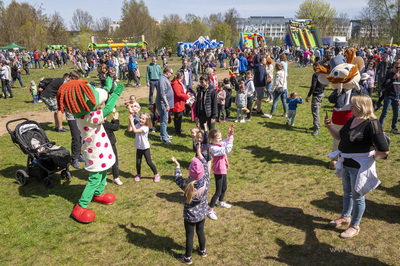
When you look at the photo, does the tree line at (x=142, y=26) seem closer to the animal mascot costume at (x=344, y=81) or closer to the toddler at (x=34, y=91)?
the toddler at (x=34, y=91)

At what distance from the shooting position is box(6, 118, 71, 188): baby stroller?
593 centimetres

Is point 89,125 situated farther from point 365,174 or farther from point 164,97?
point 365,174

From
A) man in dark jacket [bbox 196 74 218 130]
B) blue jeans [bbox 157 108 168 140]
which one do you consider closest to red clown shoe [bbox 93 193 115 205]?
man in dark jacket [bbox 196 74 218 130]

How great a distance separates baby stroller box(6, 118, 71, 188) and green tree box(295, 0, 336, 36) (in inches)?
2511

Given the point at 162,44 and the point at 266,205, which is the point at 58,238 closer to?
the point at 266,205

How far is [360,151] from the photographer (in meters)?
4.04

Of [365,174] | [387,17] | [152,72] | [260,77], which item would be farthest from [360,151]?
[387,17]

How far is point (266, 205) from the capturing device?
5340 millimetres

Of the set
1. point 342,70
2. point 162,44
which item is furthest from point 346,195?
point 162,44

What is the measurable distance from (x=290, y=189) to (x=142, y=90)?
12687 millimetres

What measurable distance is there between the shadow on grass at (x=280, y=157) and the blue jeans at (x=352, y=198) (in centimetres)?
248

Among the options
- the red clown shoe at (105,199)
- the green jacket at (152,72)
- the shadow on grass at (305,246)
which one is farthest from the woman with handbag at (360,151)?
the green jacket at (152,72)

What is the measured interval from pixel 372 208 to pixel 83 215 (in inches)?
203

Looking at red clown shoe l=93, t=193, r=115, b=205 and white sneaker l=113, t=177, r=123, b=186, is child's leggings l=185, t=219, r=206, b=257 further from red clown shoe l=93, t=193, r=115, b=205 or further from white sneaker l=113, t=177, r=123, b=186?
white sneaker l=113, t=177, r=123, b=186
